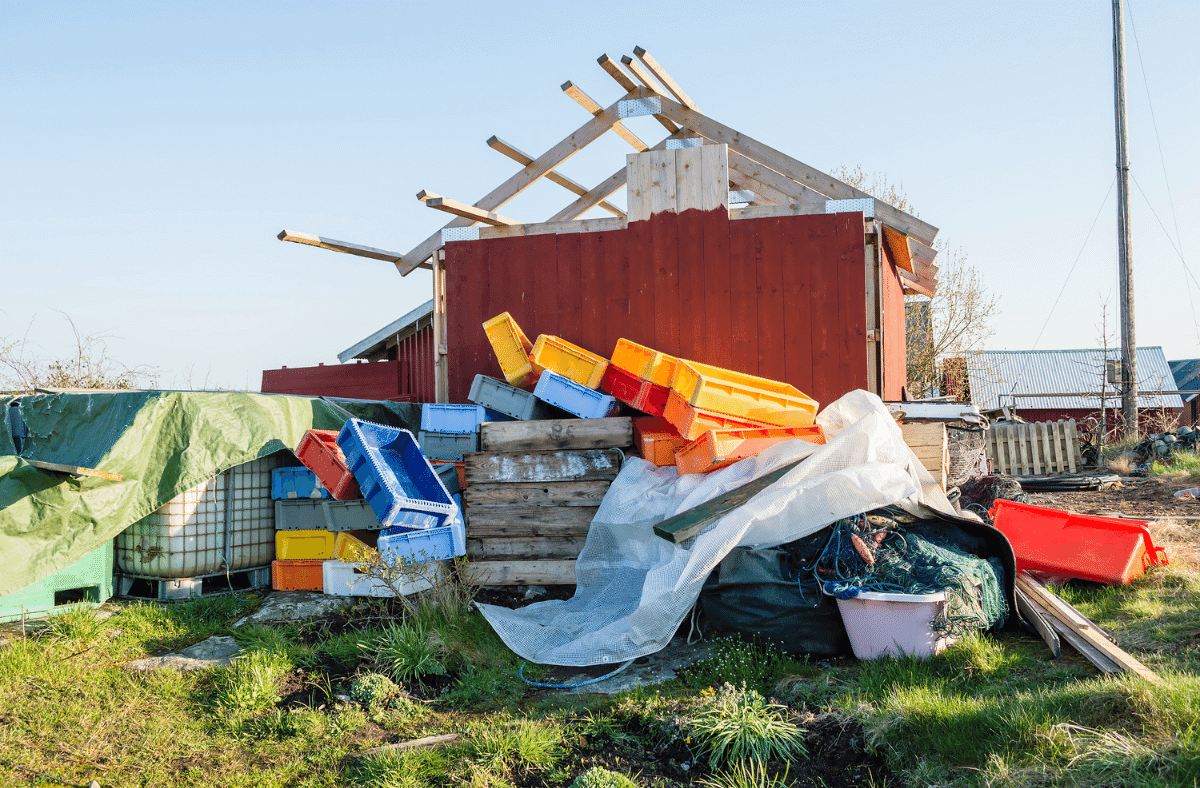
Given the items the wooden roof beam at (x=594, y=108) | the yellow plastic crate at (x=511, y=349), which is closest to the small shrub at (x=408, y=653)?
the yellow plastic crate at (x=511, y=349)

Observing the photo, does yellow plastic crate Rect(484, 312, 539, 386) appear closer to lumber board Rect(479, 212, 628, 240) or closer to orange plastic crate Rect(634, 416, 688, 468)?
lumber board Rect(479, 212, 628, 240)

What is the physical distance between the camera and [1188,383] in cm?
3547

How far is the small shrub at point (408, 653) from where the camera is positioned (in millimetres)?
4445

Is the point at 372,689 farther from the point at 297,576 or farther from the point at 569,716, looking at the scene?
the point at 297,576

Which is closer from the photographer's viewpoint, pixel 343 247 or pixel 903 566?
pixel 903 566

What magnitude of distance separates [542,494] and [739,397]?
68.2 inches

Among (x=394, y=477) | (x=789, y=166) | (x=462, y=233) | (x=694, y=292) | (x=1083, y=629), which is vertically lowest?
(x=1083, y=629)

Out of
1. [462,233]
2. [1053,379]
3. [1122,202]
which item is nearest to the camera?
[462,233]

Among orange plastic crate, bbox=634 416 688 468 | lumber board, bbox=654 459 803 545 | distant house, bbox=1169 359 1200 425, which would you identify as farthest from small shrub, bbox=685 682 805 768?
distant house, bbox=1169 359 1200 425

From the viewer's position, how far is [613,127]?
823cm

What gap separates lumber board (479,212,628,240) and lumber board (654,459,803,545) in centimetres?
340

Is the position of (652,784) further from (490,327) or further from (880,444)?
(490,327)

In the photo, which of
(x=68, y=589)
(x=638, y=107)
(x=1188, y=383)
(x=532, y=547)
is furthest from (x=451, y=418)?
(x=1188, y=383)

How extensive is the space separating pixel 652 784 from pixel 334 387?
12.2m
